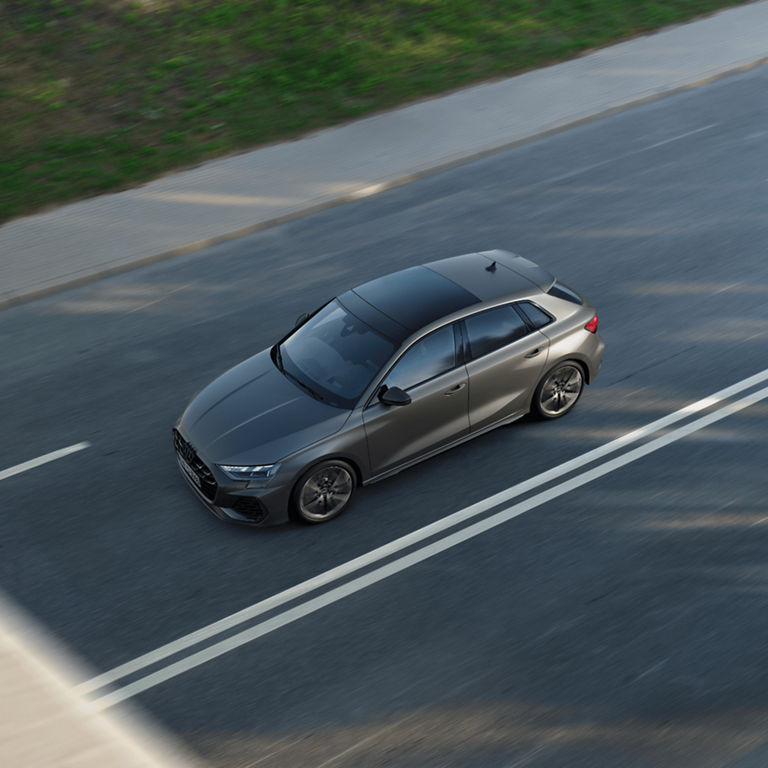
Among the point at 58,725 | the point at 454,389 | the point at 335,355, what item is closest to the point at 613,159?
the point at 454,389

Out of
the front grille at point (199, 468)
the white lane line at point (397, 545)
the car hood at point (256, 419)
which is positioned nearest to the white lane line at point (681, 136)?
the white lane line at point (397, 545)

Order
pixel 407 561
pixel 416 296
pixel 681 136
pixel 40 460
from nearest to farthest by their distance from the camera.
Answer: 1. pixel 407 561
2. pixel 416 296
3. pixel 40 460
4. pixel 681 136

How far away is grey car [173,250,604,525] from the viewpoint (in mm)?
8195

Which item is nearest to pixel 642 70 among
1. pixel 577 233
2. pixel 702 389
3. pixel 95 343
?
pixel 577 233

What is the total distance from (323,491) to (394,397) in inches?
40.6

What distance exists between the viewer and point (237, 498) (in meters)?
8.12

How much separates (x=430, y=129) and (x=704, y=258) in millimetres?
5696

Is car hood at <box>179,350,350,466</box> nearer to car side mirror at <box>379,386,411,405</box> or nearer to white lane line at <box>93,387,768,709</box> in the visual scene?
car side mirror at <box>379,386,411,405</box>

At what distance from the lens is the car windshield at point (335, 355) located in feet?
27.8

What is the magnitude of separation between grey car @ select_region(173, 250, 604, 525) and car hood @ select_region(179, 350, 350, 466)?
1 centimetres

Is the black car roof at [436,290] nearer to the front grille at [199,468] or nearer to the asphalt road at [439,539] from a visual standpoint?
the asphalt road at [439,539]

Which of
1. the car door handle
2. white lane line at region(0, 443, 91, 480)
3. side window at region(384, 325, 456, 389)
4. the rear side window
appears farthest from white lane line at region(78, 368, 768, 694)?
white lane line at region(0, 443, 91, 480)

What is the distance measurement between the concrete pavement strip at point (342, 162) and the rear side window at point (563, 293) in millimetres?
5552

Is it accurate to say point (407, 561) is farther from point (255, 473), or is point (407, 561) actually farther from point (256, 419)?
point (256, 419)
